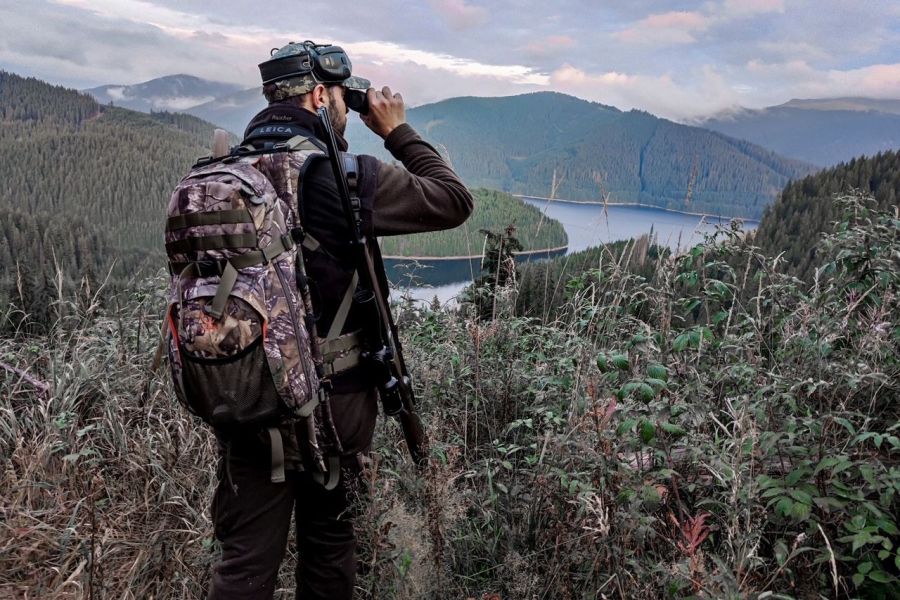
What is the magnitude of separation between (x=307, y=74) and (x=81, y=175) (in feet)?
428

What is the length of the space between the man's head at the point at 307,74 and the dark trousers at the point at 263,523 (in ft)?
3.70

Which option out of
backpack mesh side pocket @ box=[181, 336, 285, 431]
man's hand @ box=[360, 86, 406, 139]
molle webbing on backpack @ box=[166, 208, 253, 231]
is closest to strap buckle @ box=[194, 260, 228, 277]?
molle webbing on backpack @ box=[166, 208, 253, 231]

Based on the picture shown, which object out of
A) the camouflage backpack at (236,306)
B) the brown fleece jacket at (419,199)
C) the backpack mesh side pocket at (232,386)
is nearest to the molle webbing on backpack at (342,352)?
the camouflage backpack at (236,306)

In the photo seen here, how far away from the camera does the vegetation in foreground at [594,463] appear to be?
5.60ft

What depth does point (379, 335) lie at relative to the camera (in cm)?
176

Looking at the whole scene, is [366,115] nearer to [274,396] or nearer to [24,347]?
[274,396]

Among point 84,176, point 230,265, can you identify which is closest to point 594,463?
point 230,265

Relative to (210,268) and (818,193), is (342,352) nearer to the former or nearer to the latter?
(210,268)

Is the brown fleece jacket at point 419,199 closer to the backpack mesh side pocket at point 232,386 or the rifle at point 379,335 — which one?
the rifle at point 379,335

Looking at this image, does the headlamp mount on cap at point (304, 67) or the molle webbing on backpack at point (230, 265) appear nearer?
the molle webbing on backpack at point (230, 265)

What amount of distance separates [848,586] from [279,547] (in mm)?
1874

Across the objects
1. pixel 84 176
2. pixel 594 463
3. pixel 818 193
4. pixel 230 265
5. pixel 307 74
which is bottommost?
pixel 84 176

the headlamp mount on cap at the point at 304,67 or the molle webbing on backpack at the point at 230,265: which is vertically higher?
the headlamp mount on cap at the point at 304,67

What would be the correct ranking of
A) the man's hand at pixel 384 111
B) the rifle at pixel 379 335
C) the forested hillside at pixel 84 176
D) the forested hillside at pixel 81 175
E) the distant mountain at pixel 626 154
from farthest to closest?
the forested hillside at pixel 81 175, the forested hillside at pixel 84 176, the distant mountain at pixel 626 154, the man's hand at pixel 384 111, the rifle at pixel 379 335
